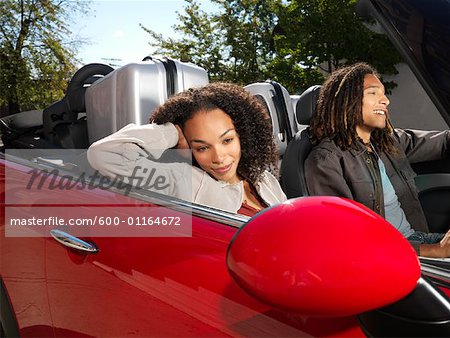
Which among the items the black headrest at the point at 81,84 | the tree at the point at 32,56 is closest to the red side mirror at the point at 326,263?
the black headrest at the point at 81,84

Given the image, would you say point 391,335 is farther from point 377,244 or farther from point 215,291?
point 215,291

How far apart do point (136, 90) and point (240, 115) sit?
2.03ft

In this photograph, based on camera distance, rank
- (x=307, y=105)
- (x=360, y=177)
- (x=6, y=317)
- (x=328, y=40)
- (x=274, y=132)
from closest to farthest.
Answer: (x=6, y=317), (x=360, y=177), (x=307, y=105), (x=274, y=132), (x=328, y=40)

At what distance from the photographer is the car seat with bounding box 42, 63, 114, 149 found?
306cm

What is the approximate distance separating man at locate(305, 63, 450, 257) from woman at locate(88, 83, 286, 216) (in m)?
0.22

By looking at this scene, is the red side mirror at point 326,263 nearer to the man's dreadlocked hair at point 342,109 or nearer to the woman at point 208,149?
the woman at point 208,149

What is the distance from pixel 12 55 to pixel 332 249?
57.8ft

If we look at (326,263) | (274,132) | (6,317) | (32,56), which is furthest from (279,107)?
(32,56)

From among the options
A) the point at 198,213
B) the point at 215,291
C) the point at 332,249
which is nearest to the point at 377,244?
the point at 332,249

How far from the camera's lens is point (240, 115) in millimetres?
2102

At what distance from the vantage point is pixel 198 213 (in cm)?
138

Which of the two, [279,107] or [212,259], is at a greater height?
[279,107]

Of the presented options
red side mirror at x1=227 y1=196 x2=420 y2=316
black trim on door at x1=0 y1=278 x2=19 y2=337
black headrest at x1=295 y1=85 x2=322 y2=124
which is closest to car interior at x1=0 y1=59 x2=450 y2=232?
black headrest at x1=295 y1=85 x2=322 y2=124

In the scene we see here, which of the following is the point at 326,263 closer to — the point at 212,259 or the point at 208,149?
the point at 212,259
